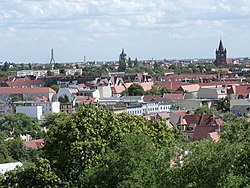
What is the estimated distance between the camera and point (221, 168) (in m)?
14.1

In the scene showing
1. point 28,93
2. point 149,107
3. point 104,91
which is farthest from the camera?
point 104,91

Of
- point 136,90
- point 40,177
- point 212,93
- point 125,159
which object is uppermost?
point 125,159

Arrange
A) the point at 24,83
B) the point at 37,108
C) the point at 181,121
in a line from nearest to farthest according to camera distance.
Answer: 1. the point at 181,121
2. the point at 37,108
3. the point at 24,83

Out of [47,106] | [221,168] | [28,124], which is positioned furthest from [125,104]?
[221,168]

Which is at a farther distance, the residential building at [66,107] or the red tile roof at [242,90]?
the red tile roof at [242,90]

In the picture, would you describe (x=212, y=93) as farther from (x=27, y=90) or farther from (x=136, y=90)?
(x=27, y=90)

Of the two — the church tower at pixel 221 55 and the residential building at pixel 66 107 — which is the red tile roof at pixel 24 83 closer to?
the residential building at pixel 66 107

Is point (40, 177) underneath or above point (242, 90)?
above

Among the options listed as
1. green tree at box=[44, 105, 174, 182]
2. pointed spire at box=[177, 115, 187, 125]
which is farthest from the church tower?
green tree at box=[44, 105, 174, 182]

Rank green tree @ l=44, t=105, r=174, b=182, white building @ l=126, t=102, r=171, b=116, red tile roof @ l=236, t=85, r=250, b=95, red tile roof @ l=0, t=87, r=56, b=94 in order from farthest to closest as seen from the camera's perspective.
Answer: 1. red tile roof @ l=0, t=87, r=56, b=94
2. red tile roof @ l=236, t=85, r=250, b=95
3. white building @ l=126, t=102, r=171, b=116
4. green tree @ l=44, t=105, r=174, b=182

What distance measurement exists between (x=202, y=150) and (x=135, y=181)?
5.18 ft

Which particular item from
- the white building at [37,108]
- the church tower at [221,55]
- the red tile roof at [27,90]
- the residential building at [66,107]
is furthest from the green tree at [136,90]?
the church tower at [221,55]

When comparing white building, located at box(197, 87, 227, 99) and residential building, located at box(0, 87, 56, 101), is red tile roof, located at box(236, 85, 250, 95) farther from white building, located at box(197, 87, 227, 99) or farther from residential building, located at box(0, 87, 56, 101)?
residential building, located at box(0, 87, 56, 101)

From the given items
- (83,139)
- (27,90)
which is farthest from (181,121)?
(27,90)
